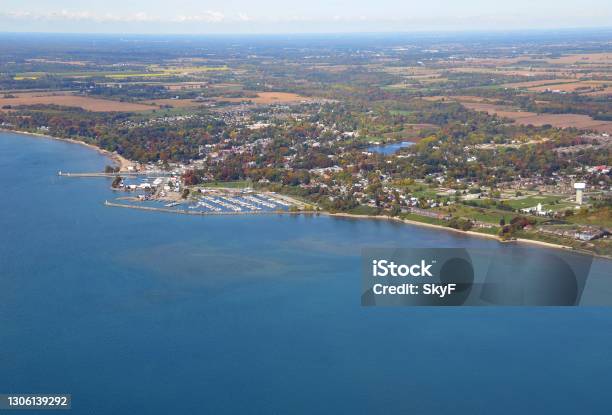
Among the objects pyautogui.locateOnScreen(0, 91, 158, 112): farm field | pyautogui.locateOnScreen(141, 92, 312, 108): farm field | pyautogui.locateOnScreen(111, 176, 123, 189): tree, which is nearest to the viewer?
pyautogui.locateOnScreen(111, 176, 123, 189): tree

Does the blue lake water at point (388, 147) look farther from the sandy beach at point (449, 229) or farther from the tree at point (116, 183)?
the tree at point (116, 183)

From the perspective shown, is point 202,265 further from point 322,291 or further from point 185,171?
point 185,171

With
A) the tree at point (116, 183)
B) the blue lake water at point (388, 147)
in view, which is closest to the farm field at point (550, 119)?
the blue lake water at point (388, 147)

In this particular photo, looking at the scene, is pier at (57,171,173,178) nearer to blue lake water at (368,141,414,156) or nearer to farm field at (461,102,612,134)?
blue lake water at (368,141,414,156)

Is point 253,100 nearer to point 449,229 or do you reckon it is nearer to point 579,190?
point 579,190

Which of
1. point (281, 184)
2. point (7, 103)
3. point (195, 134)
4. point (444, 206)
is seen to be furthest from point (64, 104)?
point (444, 206)

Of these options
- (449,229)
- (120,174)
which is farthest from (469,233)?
(120,174)

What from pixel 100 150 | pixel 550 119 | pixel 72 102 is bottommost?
pixel 100 150

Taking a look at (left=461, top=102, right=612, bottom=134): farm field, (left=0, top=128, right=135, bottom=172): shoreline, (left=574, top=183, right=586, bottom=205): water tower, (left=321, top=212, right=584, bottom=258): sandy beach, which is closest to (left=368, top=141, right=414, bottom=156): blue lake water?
(left=461, top=102, right=612, bottom=134): farm field
